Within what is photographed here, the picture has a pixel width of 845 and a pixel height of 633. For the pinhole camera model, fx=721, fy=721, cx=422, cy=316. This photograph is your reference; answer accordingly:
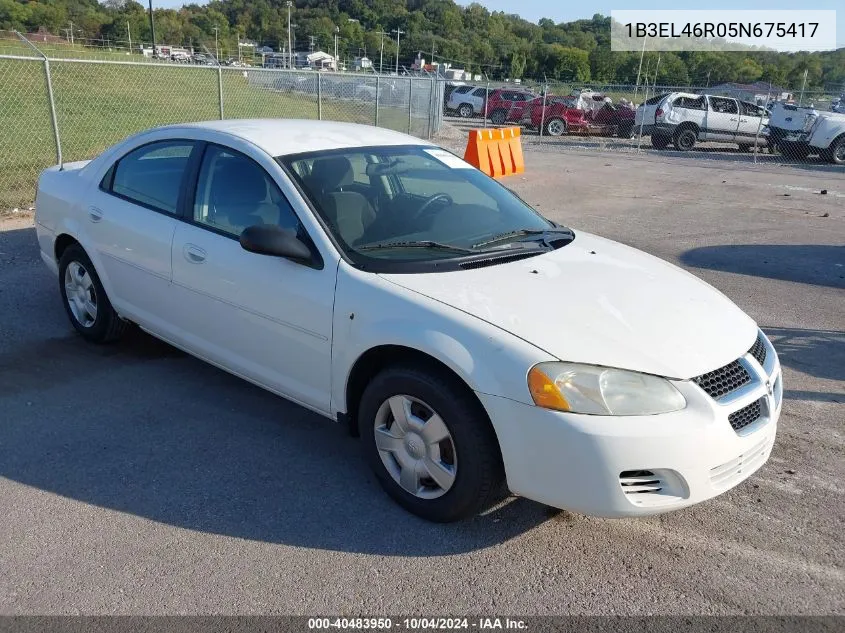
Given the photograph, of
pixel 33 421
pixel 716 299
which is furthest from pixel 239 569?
pixel 716 299

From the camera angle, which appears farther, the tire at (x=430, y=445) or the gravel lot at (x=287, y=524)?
the tire at (x=430, y=445)

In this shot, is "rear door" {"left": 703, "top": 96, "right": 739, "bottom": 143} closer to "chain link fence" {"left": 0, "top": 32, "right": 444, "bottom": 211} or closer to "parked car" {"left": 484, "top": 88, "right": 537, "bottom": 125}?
"parked car" {"left": 484, "top": 88, "right": 537, "bottom": 125}

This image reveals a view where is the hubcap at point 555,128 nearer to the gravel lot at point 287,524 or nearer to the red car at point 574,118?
the red car at point 574,118

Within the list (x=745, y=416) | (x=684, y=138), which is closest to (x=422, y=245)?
(x=745, y=416)

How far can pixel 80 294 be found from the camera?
5.07 meters

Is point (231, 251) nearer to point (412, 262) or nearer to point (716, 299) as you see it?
point (412, 262)

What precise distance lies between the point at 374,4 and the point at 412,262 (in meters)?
115

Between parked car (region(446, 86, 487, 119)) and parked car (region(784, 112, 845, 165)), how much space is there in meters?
14.3

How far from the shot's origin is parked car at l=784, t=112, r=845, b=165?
2000 centimetres

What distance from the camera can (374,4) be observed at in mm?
108625

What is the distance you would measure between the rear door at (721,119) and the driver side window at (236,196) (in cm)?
2170

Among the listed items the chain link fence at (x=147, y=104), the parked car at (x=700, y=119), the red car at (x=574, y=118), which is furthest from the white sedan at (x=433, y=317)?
the red car at (x=574, y=118)

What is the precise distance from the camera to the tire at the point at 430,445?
2879 mm

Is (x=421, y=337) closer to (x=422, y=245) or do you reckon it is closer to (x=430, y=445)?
(x=430, y=445)
